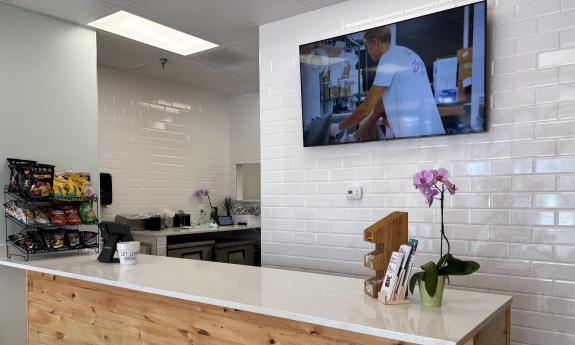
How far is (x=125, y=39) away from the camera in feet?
12.6

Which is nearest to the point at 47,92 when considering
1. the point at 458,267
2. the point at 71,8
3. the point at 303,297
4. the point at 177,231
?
the point at 71,8

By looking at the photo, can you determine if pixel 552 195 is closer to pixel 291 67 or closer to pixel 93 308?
pixel 291 67

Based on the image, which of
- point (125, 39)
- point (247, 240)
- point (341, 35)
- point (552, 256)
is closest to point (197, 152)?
point (247, 240)

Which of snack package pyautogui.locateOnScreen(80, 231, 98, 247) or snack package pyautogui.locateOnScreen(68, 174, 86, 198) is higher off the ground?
snack package pyautogui.locateOnScreen(68, 174, 86, 198)

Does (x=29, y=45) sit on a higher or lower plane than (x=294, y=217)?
higher

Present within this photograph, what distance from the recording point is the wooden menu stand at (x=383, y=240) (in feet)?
5.35

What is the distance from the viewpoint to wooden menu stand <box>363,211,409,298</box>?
1.63 meters

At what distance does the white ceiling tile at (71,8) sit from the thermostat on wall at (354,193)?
2.10 meters

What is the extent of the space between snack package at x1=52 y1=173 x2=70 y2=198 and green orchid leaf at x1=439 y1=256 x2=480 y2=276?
247cm

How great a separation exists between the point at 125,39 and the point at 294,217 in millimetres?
2099

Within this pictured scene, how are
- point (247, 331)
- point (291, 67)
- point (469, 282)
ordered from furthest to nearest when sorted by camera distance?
point (291, 67) < point (469, 282) < point (247, 331)

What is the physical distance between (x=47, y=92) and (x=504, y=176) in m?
3.13

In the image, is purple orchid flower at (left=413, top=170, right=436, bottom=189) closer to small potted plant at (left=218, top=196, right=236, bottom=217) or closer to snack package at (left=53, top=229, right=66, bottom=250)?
snack package at (left=53, top=229, right=66, bottom=250)

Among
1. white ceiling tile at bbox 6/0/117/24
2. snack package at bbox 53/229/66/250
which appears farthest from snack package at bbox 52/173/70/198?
white ceiling tile at bbox 6/0/117/24
